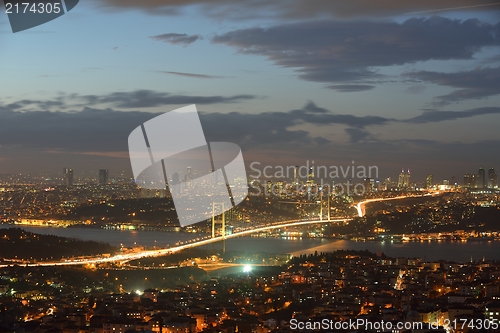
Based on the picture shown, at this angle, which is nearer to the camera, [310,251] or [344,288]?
[344,288]

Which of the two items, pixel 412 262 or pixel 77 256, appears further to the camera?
pixel 77 256

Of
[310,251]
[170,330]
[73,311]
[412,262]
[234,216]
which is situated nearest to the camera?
[170,330]

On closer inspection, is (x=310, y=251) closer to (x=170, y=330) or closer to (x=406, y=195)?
(x=170, y=330)

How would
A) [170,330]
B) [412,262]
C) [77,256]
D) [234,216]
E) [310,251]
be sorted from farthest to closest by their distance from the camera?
[234,216]
[310,251]
[77,256]
[412,262]
[170,330]

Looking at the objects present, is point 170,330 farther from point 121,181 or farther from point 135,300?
point 121,181

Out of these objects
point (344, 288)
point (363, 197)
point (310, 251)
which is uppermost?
point (344, 288)

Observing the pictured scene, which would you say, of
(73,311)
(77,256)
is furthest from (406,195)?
(73,311)

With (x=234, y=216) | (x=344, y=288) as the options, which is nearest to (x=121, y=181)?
(x=234, y=216)

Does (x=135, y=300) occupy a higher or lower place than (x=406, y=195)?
higher

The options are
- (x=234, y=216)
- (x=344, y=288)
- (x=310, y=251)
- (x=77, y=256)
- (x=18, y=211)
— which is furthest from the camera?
(x=18, y=211)
